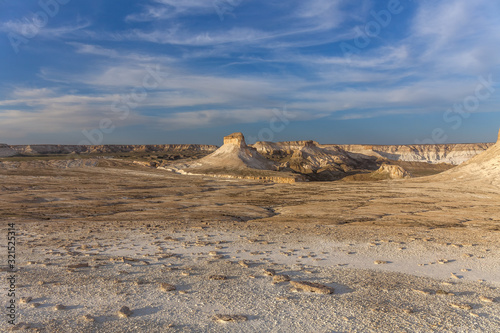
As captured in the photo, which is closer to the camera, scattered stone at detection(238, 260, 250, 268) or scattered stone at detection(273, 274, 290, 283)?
scattered stone at detection(273, 274, 290, 283)

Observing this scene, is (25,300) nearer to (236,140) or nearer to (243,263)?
(243,263)

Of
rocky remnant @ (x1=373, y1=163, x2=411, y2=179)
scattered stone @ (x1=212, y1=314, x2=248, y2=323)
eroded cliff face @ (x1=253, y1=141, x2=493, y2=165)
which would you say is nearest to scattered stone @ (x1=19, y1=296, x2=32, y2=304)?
scattered stone @ (x1=212, y1=314, x2=248, y2=323)

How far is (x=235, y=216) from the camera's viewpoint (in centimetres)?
2053

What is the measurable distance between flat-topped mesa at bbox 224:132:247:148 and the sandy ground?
53.7 m

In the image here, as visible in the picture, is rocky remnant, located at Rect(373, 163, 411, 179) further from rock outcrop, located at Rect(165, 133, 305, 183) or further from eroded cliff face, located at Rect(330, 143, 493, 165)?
eroded cliff face, located at Rect(330, 143, 493, 165)

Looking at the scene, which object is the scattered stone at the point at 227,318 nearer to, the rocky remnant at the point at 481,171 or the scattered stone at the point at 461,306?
the scattered stone at the point at 461,306

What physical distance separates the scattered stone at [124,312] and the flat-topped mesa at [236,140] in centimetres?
6586

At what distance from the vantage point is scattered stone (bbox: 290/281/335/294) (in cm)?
764

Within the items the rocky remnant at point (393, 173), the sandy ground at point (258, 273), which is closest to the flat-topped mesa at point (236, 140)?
the rocky remnant at point (393, 173)

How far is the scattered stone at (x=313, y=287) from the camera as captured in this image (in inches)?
301

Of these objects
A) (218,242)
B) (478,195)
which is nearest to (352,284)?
(218,242)

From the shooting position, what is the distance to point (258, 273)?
29.3 feet

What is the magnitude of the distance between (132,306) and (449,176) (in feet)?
144

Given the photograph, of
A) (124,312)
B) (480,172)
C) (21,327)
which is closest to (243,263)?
(124,312)
